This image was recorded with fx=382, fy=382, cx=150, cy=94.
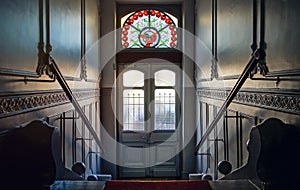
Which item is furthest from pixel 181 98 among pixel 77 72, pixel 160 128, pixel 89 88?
pixel 77 72

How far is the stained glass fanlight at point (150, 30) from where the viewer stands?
26.2ft

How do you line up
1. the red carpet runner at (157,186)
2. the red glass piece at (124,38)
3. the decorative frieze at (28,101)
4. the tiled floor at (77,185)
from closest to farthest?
the decorative frieze at (28,101) < the tiled floor at (77,185) < the red carpet runner at (157,186) < the red glass piece at (124,38)

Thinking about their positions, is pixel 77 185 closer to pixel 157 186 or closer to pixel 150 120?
pixel 157 186

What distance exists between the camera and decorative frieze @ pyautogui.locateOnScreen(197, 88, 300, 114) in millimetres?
2391

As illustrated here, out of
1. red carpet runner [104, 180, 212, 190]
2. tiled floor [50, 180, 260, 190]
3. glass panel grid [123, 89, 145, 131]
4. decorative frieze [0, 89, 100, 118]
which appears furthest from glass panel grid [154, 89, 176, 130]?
tiled floor [50, 180, 260, 190]

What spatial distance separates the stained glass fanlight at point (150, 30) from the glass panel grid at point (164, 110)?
100cm

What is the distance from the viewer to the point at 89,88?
621cm

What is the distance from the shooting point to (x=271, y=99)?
289 cm

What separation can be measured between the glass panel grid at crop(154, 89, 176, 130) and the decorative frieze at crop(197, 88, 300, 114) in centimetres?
394

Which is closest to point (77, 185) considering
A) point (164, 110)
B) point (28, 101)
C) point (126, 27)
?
Result: point (28, 101)

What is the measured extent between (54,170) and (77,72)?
9.96 feet

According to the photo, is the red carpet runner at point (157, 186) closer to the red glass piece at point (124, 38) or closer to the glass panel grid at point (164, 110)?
the glass panel grid at point (164, 110)

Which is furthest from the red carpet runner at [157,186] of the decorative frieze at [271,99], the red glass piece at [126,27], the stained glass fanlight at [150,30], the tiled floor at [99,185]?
the red glass piece at [126,27]

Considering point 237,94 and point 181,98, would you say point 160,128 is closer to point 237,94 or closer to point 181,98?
point 181,98
